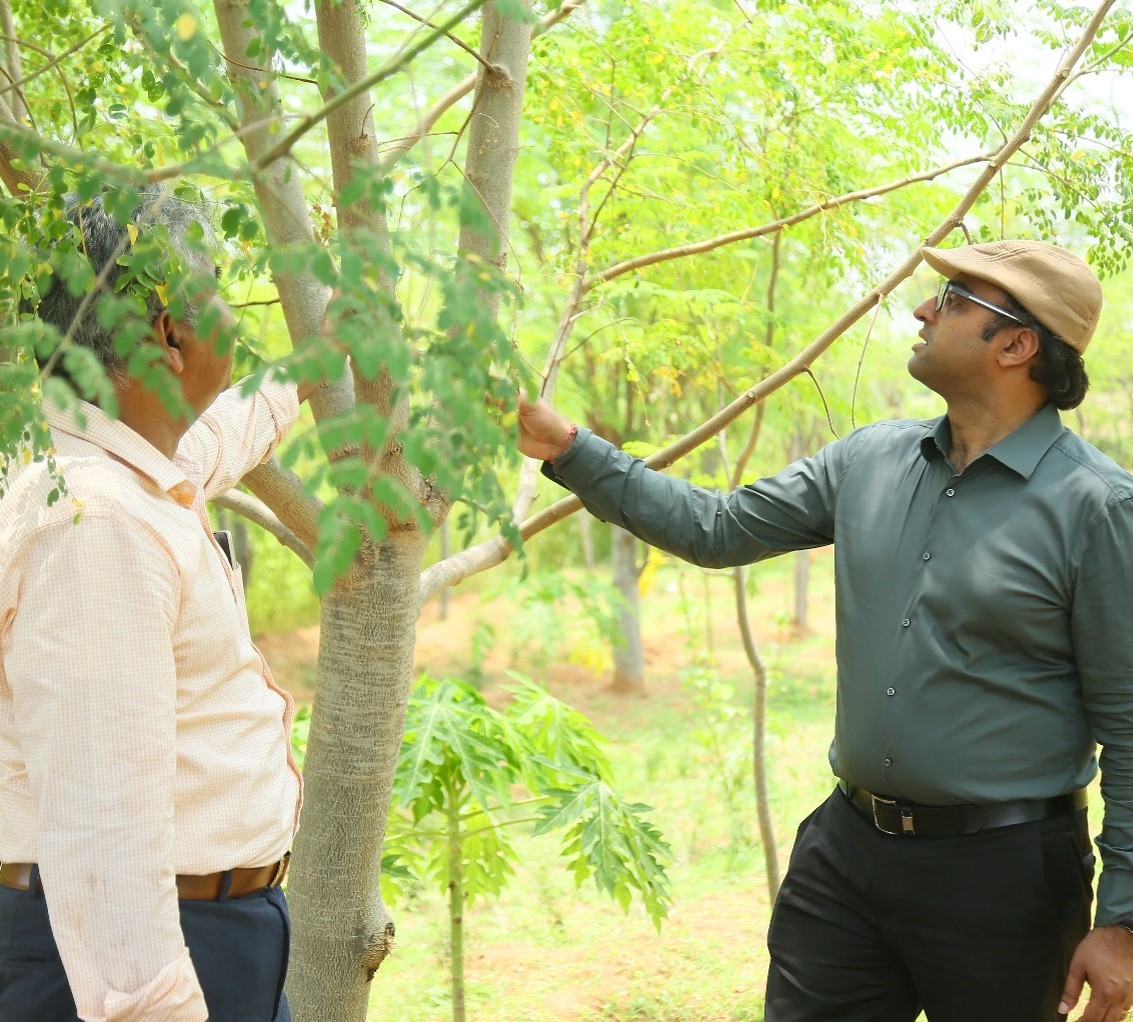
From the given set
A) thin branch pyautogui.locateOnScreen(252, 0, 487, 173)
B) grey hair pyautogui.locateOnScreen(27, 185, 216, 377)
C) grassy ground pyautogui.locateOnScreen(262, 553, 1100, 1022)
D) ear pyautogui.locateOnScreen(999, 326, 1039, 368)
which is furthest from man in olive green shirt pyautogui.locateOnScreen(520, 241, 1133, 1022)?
grassy ground pyautogui.locateOnScreen(262, 553, 1100, 1022)

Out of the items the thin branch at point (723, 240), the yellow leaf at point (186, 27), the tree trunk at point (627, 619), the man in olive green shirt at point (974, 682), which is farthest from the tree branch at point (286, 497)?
the tree trunk at point (627, 619)

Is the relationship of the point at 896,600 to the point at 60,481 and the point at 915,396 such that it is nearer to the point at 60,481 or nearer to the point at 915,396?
the point at 60,481

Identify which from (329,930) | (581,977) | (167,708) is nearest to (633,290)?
(329,930)

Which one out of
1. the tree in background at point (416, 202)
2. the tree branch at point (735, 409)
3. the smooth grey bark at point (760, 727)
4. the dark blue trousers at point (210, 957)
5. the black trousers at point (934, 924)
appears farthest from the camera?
the smooth grey bark at point (760, 727)

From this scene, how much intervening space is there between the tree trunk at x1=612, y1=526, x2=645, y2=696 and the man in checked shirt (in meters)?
10.2

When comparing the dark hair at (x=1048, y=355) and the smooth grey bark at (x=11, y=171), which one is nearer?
the smooth grey bark at (x=11, y=171)

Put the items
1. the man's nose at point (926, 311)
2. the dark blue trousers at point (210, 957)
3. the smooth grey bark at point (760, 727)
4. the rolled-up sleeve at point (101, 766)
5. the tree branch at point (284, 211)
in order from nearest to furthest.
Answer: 1. the rolled-up sleeve at point (101, 766)
2. the dark blue trousers at point (210, 957)
3. the tree branch at point (284, 211)
4. the man's nose at point (926, 311)
5. the smooth grey bark at point (760, 727)

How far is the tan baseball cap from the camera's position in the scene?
2348 millimetres

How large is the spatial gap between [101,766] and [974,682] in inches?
61.1

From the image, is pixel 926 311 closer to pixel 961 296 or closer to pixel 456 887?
pixel 961 296

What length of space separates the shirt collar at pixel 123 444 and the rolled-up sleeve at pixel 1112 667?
5.22 feet

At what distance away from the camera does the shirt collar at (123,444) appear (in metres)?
1.59

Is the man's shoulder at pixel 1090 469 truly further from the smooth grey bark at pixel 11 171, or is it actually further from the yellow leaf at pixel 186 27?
the smooth grey bark at pixel 11 171

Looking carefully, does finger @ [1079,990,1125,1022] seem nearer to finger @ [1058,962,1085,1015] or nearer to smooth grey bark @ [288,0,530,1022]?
finger @ [1058,962,1085,1015]
